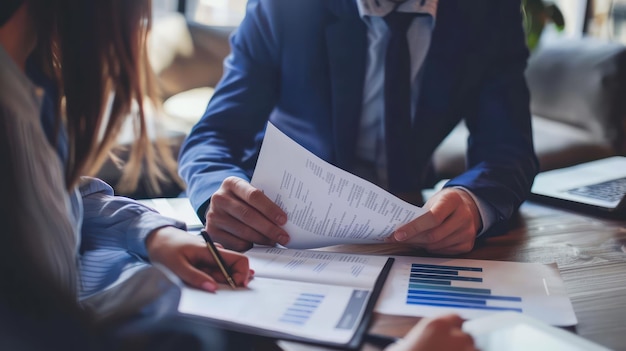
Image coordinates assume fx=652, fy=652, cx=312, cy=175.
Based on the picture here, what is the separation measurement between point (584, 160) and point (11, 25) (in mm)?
2397

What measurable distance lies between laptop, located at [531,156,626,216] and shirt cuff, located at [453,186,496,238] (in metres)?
0.23

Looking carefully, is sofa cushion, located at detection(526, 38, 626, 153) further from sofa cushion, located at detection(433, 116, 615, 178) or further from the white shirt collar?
the white shirt collar

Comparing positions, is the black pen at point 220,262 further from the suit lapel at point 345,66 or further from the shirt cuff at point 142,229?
the suit lapel at point 345,66

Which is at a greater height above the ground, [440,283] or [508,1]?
[508,1]

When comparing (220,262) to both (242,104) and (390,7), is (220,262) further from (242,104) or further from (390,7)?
(390,7)

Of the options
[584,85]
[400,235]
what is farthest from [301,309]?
[584,85]

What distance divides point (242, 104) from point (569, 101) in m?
1.85

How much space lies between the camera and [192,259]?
2.67 feet

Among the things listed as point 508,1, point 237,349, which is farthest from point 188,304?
point 508,1

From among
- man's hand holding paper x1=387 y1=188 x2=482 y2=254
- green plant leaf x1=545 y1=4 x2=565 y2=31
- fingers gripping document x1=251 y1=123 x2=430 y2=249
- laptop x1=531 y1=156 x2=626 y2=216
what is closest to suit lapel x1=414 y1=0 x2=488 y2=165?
laptop x1=531 y1=156 x2=626 y2=216

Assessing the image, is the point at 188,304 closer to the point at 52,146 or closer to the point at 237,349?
the point at 237,349

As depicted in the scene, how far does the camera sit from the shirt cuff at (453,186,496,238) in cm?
104

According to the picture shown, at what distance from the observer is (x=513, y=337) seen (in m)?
0.65

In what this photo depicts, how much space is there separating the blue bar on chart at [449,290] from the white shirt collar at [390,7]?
0.62 meters
